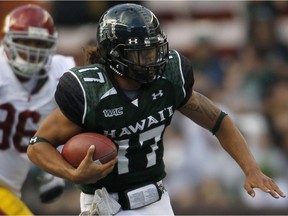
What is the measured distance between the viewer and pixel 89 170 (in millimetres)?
3566

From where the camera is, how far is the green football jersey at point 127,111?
12.5ft

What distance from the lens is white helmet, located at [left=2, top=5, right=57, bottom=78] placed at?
5098 mm

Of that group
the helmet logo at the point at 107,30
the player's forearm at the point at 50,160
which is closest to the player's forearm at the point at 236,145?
the helmet logo at the point at 107,30

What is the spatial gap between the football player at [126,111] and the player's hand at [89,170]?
1 centimetres

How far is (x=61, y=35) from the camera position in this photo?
8.91 metres

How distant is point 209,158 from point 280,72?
3.87 ft

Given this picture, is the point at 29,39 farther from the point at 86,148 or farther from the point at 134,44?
the point at 86,148

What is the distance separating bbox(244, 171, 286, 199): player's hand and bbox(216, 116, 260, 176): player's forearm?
0.06 metres

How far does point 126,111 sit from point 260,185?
28.8 inches

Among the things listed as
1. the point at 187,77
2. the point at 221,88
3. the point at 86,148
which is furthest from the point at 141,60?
the point at 221,88

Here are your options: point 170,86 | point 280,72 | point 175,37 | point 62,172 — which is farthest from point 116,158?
point 175,37

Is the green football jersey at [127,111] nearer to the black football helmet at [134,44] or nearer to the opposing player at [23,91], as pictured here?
the black football helmet at [134,44]

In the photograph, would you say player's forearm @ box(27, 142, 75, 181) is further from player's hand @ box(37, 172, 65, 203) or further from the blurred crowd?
the blurred crowd

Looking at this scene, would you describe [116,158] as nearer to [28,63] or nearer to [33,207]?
[28,63]
